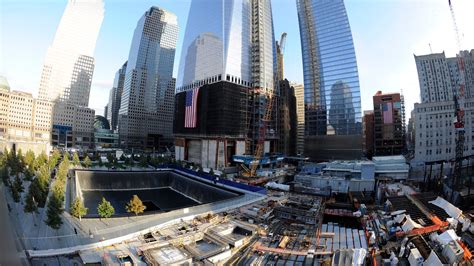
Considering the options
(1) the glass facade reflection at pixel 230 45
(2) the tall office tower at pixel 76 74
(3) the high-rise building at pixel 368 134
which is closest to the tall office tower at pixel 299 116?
(3) the high-rise building at pixel 368 134

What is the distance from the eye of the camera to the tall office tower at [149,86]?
61.6 m

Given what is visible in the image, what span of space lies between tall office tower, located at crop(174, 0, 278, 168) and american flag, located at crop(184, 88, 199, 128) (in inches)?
5.7

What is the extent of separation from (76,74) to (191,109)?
26241 millimetres

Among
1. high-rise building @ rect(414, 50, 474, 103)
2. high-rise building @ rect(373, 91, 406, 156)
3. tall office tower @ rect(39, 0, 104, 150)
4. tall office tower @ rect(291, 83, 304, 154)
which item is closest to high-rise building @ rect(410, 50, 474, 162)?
high-rise building @ rect(414, 50, 474, 103)

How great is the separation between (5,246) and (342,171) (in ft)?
84.2

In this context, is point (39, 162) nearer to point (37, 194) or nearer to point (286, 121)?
point (37, 194)

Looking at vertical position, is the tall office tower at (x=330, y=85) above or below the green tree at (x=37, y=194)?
above

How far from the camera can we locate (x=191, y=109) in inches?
1363

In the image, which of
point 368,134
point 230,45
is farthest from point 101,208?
point 368,134

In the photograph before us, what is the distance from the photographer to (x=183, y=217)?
431 inches

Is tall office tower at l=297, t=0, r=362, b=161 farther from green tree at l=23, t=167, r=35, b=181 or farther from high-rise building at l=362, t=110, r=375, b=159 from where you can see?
green tree at l=23, t=167, r=35, b=181

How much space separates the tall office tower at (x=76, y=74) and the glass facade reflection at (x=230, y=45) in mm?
13871

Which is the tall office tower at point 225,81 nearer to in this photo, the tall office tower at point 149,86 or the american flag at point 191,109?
the american flag at point 191,109

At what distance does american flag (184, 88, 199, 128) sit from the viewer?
3403 cm
